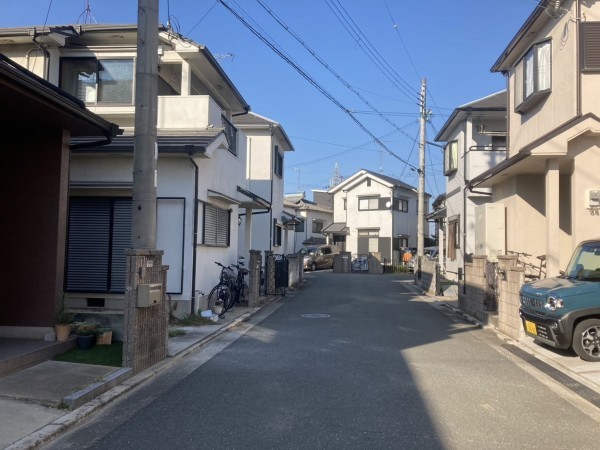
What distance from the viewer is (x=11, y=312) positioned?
7945mm

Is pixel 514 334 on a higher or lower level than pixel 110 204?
lower

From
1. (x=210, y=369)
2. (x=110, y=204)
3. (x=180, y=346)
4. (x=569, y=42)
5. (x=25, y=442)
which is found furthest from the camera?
(x=569, y=42)

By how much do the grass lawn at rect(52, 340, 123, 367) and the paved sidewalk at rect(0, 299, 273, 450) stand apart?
0.72 ft

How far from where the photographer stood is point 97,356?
24.3 ft

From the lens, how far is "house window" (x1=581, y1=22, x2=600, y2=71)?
11398 millimetres

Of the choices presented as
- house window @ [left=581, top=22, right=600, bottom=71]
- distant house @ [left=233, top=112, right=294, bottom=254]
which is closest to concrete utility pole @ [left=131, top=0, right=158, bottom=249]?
house window @ [left=581, top=22, right=600, bottom=71]

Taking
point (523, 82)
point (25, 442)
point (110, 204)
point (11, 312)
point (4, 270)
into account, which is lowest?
point (25, 442)

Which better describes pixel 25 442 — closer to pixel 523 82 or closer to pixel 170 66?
pixel 170 66

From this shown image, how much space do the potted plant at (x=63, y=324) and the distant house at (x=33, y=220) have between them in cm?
11

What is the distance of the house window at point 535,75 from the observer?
12.8 m

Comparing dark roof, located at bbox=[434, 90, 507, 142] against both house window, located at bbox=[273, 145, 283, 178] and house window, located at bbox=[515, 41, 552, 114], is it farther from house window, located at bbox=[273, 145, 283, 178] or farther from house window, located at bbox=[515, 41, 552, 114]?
house window, located at bbox=[273, 145, 283, 178]

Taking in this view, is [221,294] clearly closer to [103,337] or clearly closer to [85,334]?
[103,337]

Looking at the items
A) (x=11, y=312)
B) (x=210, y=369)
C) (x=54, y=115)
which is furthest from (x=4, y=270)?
(x=210, y=369)

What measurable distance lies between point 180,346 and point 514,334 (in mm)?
6245
